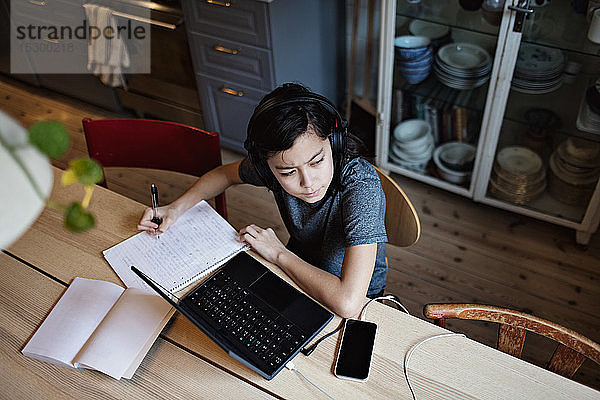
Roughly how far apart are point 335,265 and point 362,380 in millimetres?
393

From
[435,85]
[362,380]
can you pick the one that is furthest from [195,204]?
[435,85]

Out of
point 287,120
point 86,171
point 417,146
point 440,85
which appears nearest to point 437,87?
point 440,85

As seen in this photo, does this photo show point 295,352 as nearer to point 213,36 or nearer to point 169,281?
point 169,281

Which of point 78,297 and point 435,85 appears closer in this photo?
point 78,297

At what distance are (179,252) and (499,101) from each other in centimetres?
140

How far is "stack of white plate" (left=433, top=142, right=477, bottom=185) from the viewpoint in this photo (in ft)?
7.68

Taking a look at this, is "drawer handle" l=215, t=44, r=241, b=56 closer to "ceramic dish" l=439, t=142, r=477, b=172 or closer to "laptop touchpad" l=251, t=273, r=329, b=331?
"ceramic dish" l=439, t=142, r=477, b=172

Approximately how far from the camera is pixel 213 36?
2307mm

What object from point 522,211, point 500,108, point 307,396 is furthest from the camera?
point 522,211

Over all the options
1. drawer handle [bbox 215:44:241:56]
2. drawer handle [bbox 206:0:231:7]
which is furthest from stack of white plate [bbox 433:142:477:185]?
drawer handle [bbox 206:0:231:7]

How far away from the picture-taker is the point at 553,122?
6.84 feet

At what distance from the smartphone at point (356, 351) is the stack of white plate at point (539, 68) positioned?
1.34 m

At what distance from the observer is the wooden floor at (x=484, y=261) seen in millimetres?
1909

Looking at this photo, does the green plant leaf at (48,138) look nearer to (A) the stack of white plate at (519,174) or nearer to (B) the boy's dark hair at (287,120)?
(B) the boy's dark hair at (287,120)
